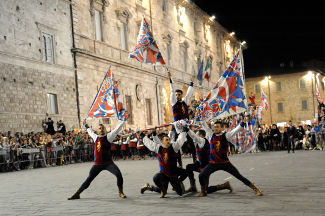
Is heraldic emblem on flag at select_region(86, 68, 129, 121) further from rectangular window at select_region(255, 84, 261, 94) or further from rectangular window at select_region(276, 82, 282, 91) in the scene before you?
rectangular window at select_region(255, 84, 261, 94)

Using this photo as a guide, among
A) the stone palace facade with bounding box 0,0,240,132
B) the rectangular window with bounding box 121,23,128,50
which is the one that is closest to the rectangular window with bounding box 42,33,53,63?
the stone palace facade with bounding box 0,0,240,132

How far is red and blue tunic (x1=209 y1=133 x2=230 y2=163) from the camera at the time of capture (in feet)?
26.9

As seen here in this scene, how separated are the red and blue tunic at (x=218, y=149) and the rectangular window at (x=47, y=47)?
62.5ft

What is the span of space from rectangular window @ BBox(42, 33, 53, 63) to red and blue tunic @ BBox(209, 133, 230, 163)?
19.0 metres

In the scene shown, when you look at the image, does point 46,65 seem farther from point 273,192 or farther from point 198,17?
point 198,17

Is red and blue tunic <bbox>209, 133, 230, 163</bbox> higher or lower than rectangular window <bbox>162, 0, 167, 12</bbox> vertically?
lower

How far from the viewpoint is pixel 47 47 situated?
2545cm

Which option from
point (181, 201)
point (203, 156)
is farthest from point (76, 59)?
point (181, 201)

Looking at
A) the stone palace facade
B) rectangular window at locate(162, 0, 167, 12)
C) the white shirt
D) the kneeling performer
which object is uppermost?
rectangular window at locate(162, 0, 167, 12)

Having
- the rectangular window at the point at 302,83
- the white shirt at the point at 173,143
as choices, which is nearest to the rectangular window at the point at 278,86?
the rectangular window at the point at 302,83

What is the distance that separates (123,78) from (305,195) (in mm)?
25459

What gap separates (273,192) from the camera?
26.7 ft

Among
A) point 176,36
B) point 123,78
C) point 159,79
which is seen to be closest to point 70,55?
point 123,78

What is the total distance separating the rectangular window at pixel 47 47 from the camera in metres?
25.2
